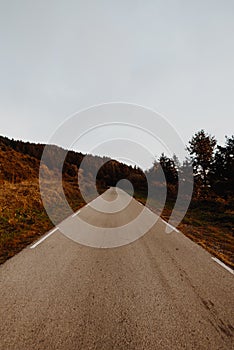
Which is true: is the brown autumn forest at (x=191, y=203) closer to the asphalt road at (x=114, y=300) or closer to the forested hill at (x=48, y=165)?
the forested hill at (x=48, y=165)

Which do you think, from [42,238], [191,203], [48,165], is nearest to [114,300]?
[42,238]

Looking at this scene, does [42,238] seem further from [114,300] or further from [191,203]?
[191,203]

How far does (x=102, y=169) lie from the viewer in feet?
284

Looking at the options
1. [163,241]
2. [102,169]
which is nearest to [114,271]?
[163,241]

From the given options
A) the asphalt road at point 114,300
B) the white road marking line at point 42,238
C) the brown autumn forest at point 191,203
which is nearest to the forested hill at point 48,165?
the brown autumn forest at point 191,203

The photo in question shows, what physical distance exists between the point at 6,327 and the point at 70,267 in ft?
7.38

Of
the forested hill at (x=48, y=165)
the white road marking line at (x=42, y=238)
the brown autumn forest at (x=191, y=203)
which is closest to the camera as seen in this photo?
the white road marking line at (x=42, y=238)

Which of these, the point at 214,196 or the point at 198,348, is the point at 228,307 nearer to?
A: the point at 198,348

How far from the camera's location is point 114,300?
12.3ft

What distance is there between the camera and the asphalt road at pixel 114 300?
2805 millimetres

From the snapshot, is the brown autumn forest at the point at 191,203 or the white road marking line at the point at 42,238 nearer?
the white road marking line at the point at 42,238

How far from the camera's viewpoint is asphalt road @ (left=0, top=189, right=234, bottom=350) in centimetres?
280

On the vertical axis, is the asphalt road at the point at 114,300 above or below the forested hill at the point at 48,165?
below

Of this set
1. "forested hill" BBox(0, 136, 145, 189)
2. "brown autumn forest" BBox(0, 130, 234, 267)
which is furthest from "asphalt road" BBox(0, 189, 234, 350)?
"forested hill" BBox(0, 136, 145, 189)
